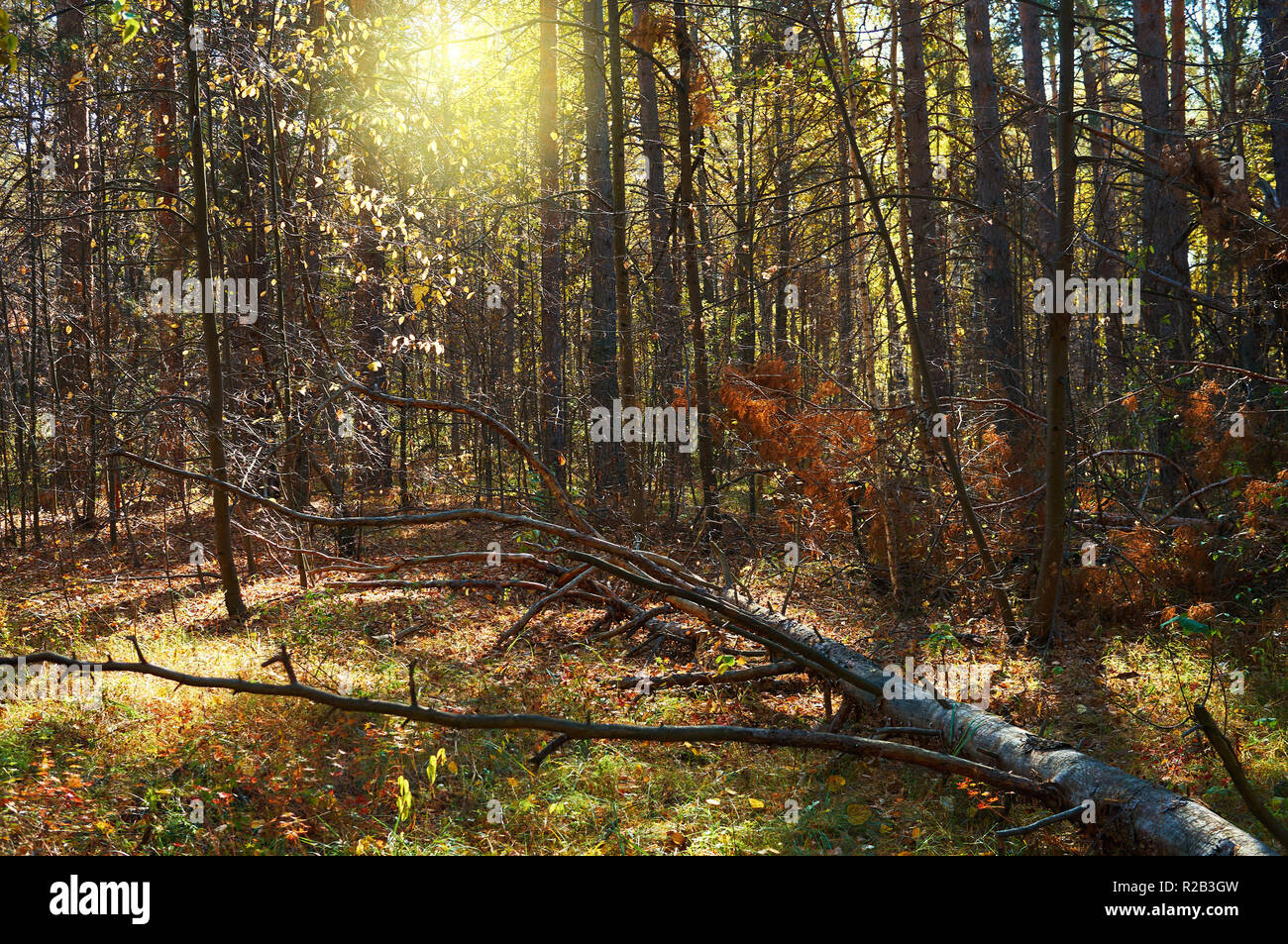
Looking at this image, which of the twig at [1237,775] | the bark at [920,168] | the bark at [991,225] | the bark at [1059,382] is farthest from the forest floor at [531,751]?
the bark at [991,225]

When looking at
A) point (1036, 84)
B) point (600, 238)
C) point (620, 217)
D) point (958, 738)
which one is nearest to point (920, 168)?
point (620, 217)

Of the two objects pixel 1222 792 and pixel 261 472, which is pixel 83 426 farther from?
pixel 1222 792

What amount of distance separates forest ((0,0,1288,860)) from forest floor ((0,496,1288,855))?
0.04 metres

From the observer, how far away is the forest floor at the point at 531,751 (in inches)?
169

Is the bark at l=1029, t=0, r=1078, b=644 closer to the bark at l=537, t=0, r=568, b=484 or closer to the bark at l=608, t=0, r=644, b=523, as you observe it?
the bark at l=608, t=0, r=644, b=523

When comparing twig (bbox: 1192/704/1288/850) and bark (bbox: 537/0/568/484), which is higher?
bark (bbox: 537/0/568/484)

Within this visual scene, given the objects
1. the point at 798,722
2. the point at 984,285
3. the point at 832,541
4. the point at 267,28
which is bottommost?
the point at 798,722

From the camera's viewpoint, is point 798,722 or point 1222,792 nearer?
point 1222,792

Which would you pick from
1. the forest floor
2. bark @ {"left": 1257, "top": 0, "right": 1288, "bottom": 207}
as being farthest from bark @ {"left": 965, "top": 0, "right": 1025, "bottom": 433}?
the forest floor

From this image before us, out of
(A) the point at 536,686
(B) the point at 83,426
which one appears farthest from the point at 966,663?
(B) the point at 83,426

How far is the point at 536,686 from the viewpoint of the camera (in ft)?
21.0

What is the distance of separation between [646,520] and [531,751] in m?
5.49

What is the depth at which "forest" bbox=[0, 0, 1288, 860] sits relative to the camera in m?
4.53

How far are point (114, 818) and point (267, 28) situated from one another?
816 centimetres
